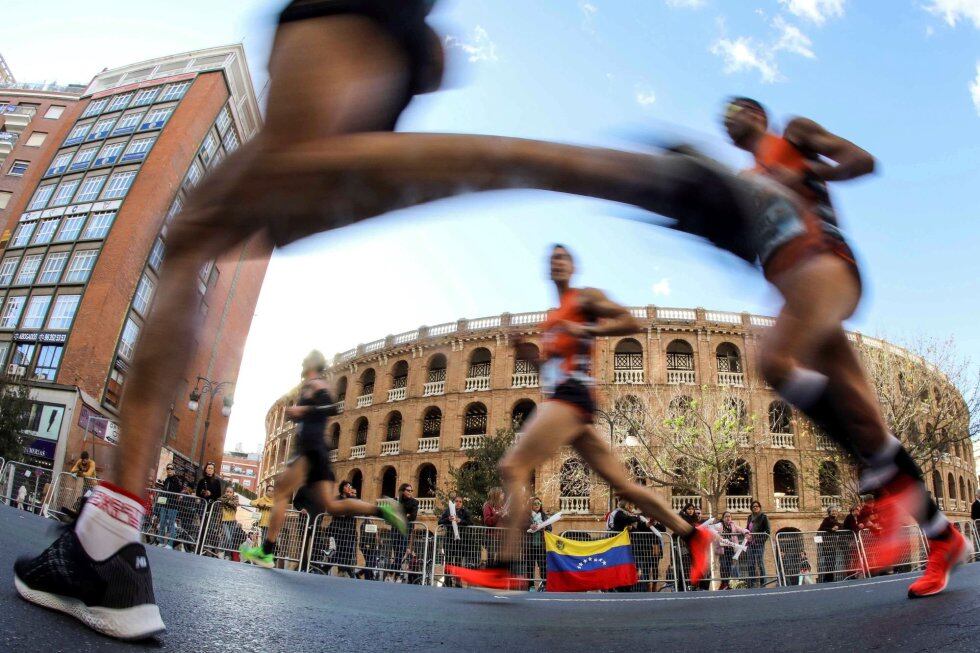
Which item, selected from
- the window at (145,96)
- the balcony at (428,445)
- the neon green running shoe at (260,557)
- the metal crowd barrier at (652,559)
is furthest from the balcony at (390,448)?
the neon green running shoe at (260,557)

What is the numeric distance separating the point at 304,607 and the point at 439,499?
27911 millimetres

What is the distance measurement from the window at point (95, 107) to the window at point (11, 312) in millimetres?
13865

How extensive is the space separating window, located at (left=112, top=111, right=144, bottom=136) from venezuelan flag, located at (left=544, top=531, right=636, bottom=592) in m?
35.2

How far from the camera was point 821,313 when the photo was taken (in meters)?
1.15

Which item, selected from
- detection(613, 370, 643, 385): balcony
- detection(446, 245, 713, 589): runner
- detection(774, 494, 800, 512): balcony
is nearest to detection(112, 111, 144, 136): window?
detection(613, 370, 643, 385): balcony

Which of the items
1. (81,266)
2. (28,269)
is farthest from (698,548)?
(28,269)

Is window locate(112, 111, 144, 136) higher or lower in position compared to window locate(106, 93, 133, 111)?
lower

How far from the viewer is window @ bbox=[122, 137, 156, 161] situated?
30.7 meters

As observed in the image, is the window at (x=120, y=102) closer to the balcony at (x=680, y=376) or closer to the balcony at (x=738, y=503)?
the balcony at (x=680, y=376)

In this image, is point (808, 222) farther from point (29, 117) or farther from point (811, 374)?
point (29, 117)

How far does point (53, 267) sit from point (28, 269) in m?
1.83

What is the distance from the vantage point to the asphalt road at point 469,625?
3.19ft

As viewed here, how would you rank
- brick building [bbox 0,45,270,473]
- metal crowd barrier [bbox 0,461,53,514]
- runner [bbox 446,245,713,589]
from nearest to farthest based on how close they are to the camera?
runner [bbox 446,245,713,589] < metal crowd barrier [bbox 0,461,53,514] < brick building [bbox 0,45,270,473]

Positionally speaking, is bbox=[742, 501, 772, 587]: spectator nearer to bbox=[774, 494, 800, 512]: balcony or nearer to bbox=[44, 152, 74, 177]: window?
bbox=[774, 494, 800, 512]: balcony
